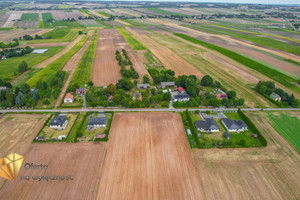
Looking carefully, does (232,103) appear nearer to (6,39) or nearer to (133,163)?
(133,163)

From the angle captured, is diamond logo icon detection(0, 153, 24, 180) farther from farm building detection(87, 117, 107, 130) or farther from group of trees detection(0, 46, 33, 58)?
group of trees detection(0, 46, 33, 58)

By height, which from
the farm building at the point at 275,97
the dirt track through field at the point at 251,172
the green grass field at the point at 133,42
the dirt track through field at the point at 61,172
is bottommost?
the dirt track through field at the point at 61,172

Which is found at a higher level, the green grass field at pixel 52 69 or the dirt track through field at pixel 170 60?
the dirt track through field at pixel 170 60

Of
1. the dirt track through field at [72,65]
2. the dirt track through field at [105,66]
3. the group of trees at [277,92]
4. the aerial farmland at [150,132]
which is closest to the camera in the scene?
the aerial farmland at [150,132]

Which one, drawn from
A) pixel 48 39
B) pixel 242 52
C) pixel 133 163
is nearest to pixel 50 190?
pixel 133 163

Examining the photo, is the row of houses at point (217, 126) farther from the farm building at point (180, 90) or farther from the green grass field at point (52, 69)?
the green grass field at point (52, 69)

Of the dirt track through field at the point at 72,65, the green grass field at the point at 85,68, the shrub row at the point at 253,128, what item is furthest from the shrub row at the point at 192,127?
the green grass field at the point at 85,68
